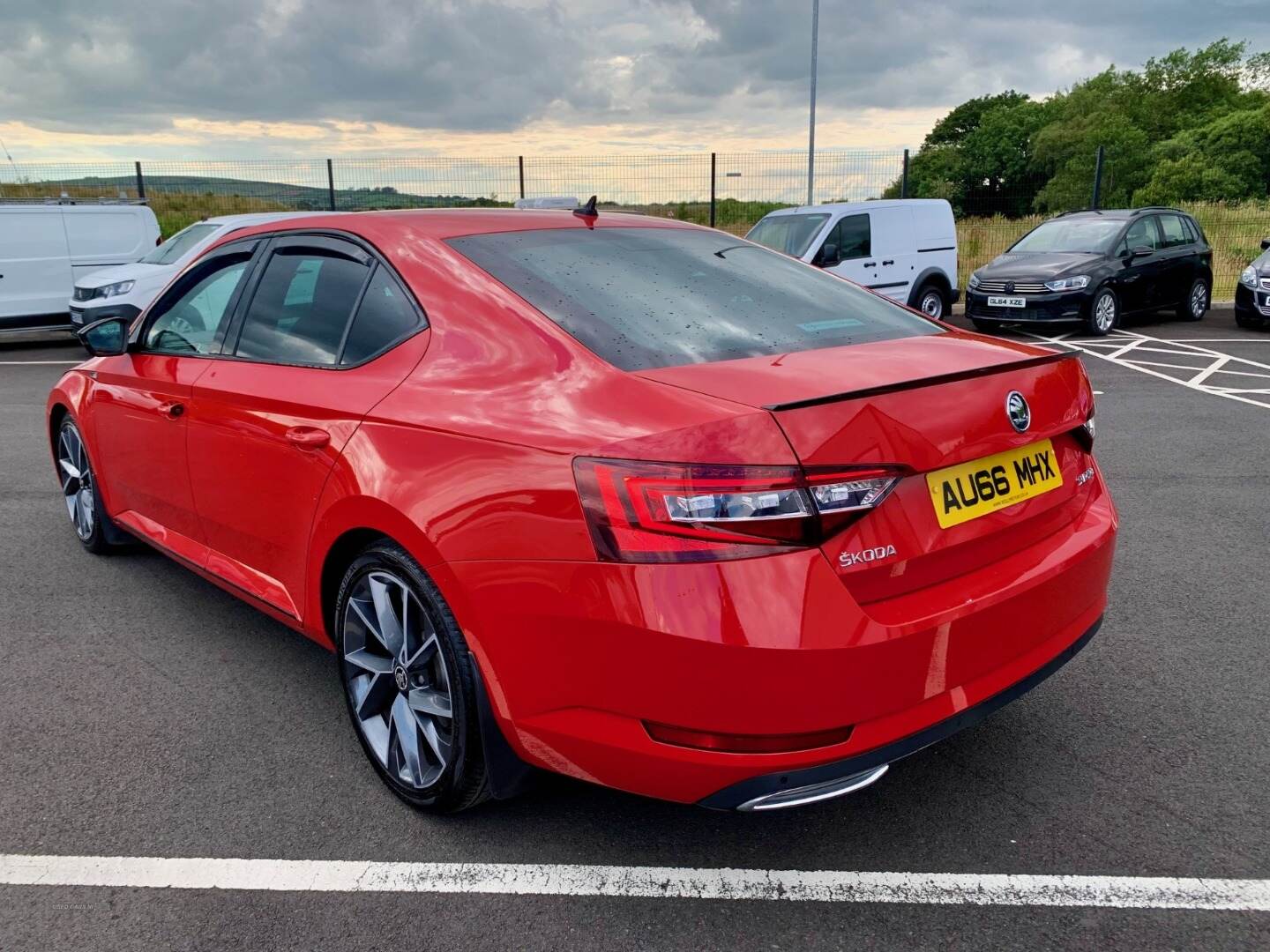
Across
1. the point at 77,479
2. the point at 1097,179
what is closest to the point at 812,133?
the point at 1097,179

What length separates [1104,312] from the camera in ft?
45.2

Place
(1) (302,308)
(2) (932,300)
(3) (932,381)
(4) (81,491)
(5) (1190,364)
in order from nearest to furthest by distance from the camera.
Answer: (3) (932,381), (1) (302,308), (4) (81,491), (5) (1190,364), (2) (932,300)

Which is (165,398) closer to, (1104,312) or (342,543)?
(342,543)

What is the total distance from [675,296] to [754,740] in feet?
4.21

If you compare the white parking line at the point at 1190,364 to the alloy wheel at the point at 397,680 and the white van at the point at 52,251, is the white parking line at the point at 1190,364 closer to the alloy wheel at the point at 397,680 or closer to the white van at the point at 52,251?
the alloy wheel at the point at 397,680

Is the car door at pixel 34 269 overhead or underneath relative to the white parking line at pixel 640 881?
overhead

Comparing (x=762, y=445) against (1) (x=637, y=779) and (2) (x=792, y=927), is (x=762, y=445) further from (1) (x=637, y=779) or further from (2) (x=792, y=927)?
(2) (x=792, y=927)

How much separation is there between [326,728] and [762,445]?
6.49 feet

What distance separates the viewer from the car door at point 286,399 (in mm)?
2871

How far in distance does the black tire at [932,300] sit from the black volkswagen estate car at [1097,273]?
2.84 feet

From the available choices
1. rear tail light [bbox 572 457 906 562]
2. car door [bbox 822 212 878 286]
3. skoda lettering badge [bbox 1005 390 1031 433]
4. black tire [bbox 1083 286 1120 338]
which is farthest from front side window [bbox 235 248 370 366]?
black tire [bbox 1083 286 1120 338]

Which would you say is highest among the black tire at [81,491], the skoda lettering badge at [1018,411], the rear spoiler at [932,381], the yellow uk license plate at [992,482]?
the rear spoiler at [932,381]

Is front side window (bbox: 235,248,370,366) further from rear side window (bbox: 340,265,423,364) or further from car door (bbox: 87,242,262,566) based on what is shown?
car door (bbox: 87,242,262,566)

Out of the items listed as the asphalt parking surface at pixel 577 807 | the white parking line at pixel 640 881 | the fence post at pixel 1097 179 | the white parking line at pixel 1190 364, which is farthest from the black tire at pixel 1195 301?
the white parking line at pixel 640 881
